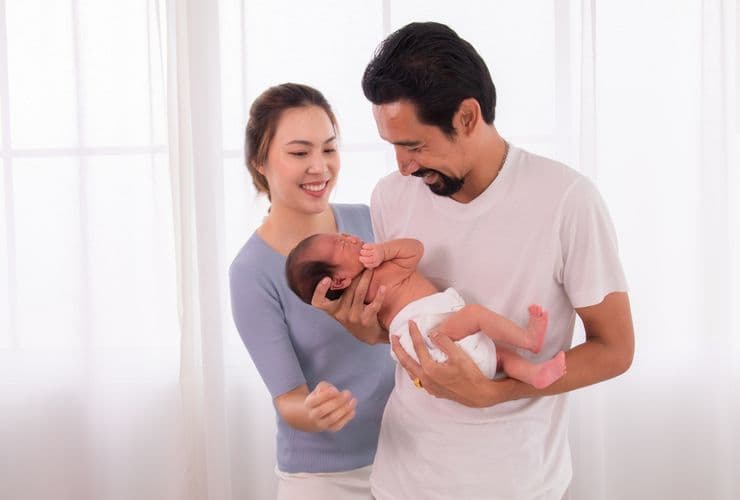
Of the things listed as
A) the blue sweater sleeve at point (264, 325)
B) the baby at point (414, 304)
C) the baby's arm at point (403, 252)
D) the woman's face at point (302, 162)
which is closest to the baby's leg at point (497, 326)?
the baby at point (414, 304)

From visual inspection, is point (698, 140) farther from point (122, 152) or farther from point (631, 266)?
point (122, 152)

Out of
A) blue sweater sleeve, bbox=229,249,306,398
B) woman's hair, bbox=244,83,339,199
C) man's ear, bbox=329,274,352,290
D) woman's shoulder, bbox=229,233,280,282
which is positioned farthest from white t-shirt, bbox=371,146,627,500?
woman's hair, bbox=244,83,339,199

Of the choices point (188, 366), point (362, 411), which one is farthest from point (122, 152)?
point (362, 411)

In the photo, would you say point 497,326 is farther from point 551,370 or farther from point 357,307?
point 357,307

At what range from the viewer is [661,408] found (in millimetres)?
2857

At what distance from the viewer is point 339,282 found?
181 cm

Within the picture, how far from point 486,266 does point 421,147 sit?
252 mm

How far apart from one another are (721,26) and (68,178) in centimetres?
235

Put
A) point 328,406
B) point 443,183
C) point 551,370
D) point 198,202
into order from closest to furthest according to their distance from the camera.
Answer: point 551,370, point 443,183, point 328,406, point 198,202

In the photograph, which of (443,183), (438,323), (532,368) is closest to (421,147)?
(443,183)

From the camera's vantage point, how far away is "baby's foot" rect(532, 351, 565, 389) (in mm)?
1462

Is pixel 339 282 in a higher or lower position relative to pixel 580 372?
higher

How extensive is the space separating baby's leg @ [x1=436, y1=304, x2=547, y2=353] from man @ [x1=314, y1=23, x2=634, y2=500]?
0.12 feet

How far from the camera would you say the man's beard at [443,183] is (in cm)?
156
